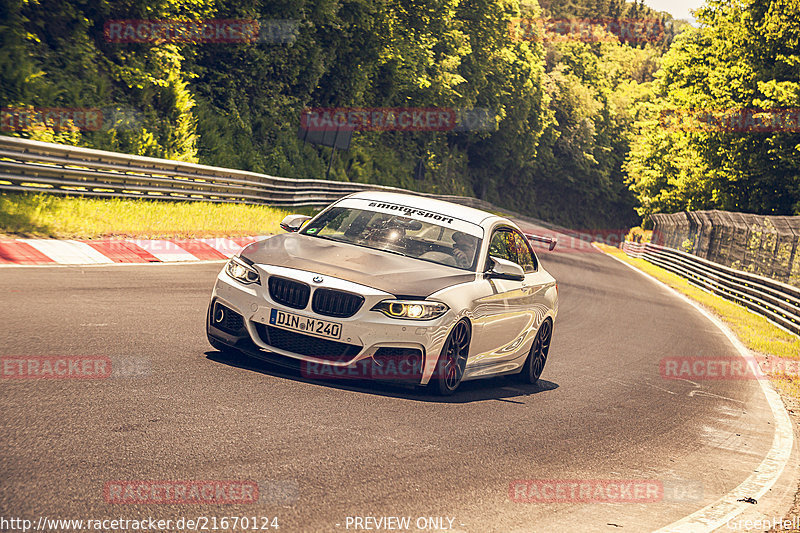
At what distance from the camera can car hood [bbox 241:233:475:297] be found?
Answer: 7.14m

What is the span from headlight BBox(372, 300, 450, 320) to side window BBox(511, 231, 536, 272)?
2483mm

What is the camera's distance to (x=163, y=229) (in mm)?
17625

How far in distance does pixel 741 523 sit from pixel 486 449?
1672mm

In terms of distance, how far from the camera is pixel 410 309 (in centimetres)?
706

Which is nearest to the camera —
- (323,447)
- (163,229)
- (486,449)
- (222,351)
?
(323,447)

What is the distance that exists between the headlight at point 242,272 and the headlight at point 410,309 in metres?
1.04

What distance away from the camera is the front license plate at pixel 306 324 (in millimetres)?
6922

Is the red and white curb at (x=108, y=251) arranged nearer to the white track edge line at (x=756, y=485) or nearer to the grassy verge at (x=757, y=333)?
the white track edge line at (x=756, y=485)

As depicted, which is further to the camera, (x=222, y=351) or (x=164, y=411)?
(x=222, y=351)

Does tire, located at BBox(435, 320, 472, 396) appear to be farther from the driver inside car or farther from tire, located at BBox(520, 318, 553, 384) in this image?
tire, located at BBox(520, 318, 553, 384)

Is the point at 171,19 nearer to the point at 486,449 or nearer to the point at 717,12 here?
the point at 486,449

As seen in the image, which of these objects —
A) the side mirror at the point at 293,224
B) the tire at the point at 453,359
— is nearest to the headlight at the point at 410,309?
the tire at the point at 453,359

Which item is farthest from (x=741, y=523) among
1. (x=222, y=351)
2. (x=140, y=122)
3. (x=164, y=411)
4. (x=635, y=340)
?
(x=140, y=122)

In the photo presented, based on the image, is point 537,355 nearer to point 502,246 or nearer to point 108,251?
point 502,246
